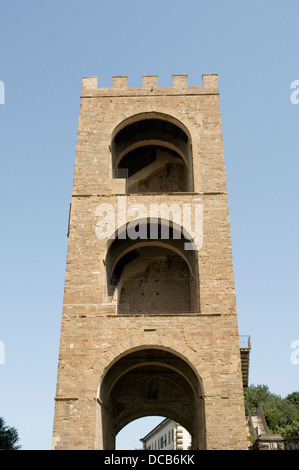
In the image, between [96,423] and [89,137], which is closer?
[96,423]

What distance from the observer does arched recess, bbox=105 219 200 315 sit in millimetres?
16766

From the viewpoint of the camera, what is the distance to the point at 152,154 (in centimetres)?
2044

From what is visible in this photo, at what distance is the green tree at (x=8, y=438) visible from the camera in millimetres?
20953

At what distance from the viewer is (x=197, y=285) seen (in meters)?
15.2

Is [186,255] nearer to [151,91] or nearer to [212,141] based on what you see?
[212,141]

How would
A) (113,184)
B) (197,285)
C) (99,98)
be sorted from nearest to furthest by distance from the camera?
(197,285)
(113,184)
(99,98)

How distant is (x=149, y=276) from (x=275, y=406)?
3569 centimetres

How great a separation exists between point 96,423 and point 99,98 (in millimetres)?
11604

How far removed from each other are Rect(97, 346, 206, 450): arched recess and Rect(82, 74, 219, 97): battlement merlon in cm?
957

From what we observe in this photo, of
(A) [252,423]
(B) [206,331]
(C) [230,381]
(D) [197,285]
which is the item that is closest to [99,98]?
(D) [197,285]

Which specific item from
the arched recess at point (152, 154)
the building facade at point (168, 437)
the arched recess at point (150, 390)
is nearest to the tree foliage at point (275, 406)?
the building facade at point (168, 437)

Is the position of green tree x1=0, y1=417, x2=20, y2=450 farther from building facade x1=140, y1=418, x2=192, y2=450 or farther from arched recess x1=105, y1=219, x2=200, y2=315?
building facade x1=140, y1=418, x2=192, y2=450

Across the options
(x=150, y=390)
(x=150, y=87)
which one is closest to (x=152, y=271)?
(x=150, y=390)

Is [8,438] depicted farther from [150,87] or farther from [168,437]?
[168,437]
